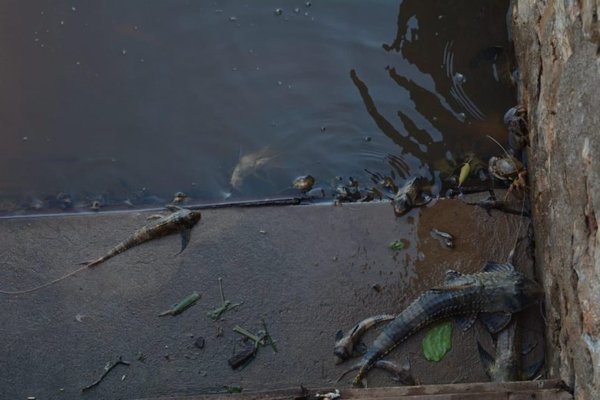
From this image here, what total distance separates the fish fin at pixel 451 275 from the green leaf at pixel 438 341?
0.93 feet

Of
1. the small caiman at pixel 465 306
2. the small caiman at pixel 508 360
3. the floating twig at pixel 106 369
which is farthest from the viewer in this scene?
the floating twig at pixel 106 369

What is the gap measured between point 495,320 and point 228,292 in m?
1.77

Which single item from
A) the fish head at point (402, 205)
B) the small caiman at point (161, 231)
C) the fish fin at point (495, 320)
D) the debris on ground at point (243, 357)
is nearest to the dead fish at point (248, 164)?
the small caiman at point (161, 231)

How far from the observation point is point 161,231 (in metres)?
4.84

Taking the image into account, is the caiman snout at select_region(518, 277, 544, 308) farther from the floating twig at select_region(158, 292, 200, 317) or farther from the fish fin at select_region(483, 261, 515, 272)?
the floating twig at select_region(158, 292, 200, 317)

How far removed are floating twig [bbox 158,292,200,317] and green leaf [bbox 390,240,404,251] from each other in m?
1.38

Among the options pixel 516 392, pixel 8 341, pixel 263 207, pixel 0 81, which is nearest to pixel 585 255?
pixel 516 392

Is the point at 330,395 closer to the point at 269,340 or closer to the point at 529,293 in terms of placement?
the point at 269,340

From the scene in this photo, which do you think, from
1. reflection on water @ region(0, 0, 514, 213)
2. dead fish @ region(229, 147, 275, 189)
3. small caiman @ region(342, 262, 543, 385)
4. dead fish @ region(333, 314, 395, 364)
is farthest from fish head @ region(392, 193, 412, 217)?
dead fish @ region(229, 147, 275, 189)

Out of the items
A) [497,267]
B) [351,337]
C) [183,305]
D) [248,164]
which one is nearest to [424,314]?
[351,337]

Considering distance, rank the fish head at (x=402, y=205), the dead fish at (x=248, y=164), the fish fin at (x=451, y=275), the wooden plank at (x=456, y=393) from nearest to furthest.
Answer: the wooden plank at (x=456, y=393) → the fish fin at (x=451, y=275) → the fish head at (x=402, y=205) → the dead fish at (x=248, y=164)

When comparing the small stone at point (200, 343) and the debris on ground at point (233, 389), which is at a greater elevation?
the small stone at point (200, 343)

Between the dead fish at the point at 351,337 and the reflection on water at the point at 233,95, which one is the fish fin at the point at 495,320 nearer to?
the dead fish at the point at 351,337

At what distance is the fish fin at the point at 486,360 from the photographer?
4133mm
